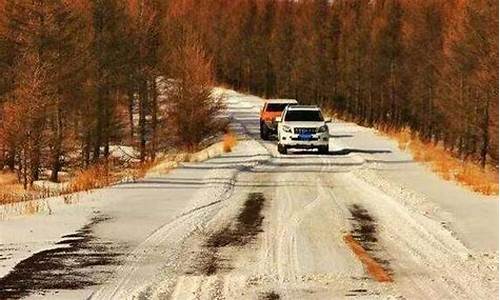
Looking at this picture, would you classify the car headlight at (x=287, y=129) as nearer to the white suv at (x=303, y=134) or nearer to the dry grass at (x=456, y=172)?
the white suv at (x=303, y=134)

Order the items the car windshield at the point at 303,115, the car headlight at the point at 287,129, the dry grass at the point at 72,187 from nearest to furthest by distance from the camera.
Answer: the dry grass at the point at 72,187 < the car headlight at the point at 287,129 < the car windshield at the point at 303,115

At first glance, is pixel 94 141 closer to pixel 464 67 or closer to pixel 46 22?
pixel 46 22

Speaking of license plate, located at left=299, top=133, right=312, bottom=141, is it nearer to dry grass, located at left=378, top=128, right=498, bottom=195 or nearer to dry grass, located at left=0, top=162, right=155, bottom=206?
dry grass, located at left=378, top=128, right=498, bottom=195

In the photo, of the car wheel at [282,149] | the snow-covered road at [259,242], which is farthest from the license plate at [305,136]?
the snow-covered road at [259,242]

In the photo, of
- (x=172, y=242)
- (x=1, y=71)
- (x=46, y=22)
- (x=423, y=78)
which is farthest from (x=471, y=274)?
(x=423, y=78)

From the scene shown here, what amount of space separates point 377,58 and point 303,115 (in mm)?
41897

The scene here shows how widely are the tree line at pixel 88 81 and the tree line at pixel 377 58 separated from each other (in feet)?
10.9

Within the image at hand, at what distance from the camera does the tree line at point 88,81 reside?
104 ft

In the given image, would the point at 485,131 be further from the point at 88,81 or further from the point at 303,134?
the point at 88,81

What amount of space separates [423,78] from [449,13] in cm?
608

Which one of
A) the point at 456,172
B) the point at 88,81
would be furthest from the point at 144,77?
the point at 456,172

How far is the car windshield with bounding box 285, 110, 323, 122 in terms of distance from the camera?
2970 cm

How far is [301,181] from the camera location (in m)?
18.8

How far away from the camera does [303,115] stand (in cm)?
2983
